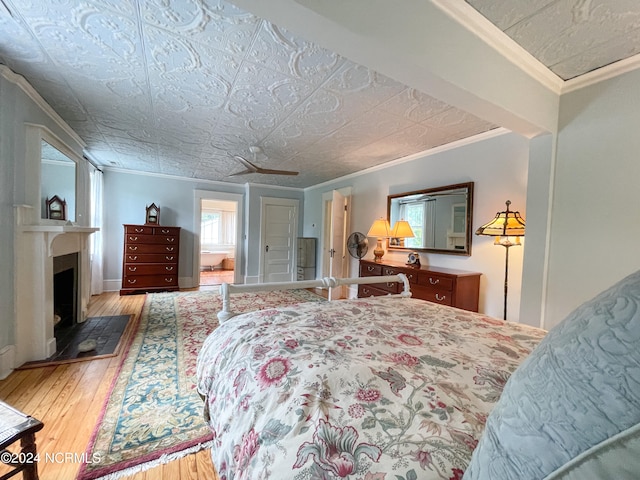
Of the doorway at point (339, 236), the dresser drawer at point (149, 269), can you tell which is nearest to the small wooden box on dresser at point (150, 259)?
the dresser drawer at point (149, 269)

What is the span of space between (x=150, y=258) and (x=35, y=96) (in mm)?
2992

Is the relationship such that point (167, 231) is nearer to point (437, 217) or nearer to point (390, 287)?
point (390, 287)

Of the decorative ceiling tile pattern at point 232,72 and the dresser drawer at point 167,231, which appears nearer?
the decorative ceiling tile pattern at point 232,72

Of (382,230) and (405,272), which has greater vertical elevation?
(382,230)

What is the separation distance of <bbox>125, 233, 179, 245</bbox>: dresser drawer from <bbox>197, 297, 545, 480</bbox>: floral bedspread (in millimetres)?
4250

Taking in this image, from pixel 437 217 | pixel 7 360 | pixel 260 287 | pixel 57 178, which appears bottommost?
pixel 7 360

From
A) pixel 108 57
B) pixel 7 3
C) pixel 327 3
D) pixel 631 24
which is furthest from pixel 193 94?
pixel 631 24

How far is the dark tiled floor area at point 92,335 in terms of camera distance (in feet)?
7.89

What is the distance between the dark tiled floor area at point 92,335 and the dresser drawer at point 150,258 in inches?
55.9

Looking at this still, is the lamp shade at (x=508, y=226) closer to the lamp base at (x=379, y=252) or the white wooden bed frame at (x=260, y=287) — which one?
the white wooden bed frame at (x=260, y=287)

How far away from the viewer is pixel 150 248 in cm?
470

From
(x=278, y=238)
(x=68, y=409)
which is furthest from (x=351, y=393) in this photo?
(x=278, y=238)

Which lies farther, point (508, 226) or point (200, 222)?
point (200, 222)

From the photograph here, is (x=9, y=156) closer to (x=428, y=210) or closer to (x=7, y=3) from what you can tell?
(x=7, y=3)
